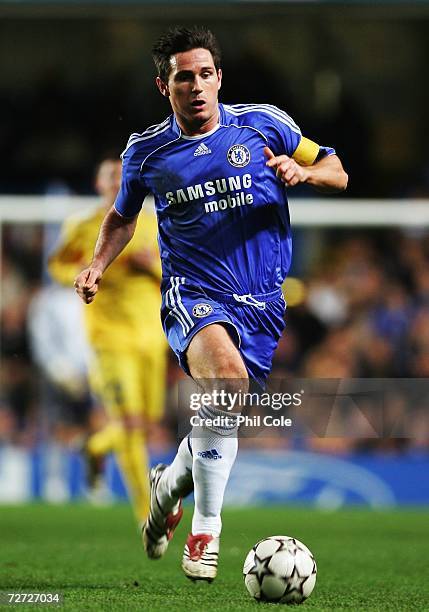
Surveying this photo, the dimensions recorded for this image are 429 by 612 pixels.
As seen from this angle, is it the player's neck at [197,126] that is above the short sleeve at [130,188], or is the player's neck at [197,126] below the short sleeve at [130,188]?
above

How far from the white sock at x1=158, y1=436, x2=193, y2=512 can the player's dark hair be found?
1723 millimetres

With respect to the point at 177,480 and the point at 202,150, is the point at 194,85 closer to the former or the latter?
the point at 202,150

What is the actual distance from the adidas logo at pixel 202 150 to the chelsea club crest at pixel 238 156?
0.10 meters

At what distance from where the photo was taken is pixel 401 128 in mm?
15469

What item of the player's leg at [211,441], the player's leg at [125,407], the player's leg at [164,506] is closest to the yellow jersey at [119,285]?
the player's leg at [125,407]

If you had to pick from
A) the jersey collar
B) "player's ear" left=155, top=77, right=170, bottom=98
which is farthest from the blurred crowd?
"player's ear" left=155, top=77, right=170, bottom=98

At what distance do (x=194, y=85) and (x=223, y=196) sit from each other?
51 centimetres

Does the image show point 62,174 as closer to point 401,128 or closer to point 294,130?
point 401,128

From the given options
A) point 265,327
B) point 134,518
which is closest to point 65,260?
point 134,518

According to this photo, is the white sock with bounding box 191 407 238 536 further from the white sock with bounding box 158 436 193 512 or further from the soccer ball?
the soccer ball

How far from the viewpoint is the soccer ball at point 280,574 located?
17.4 feet

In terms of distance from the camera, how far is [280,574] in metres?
5.30

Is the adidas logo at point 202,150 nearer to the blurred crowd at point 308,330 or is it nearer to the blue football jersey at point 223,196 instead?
the blue football jersey at point 223,196

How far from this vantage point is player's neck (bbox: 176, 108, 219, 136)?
600cm
